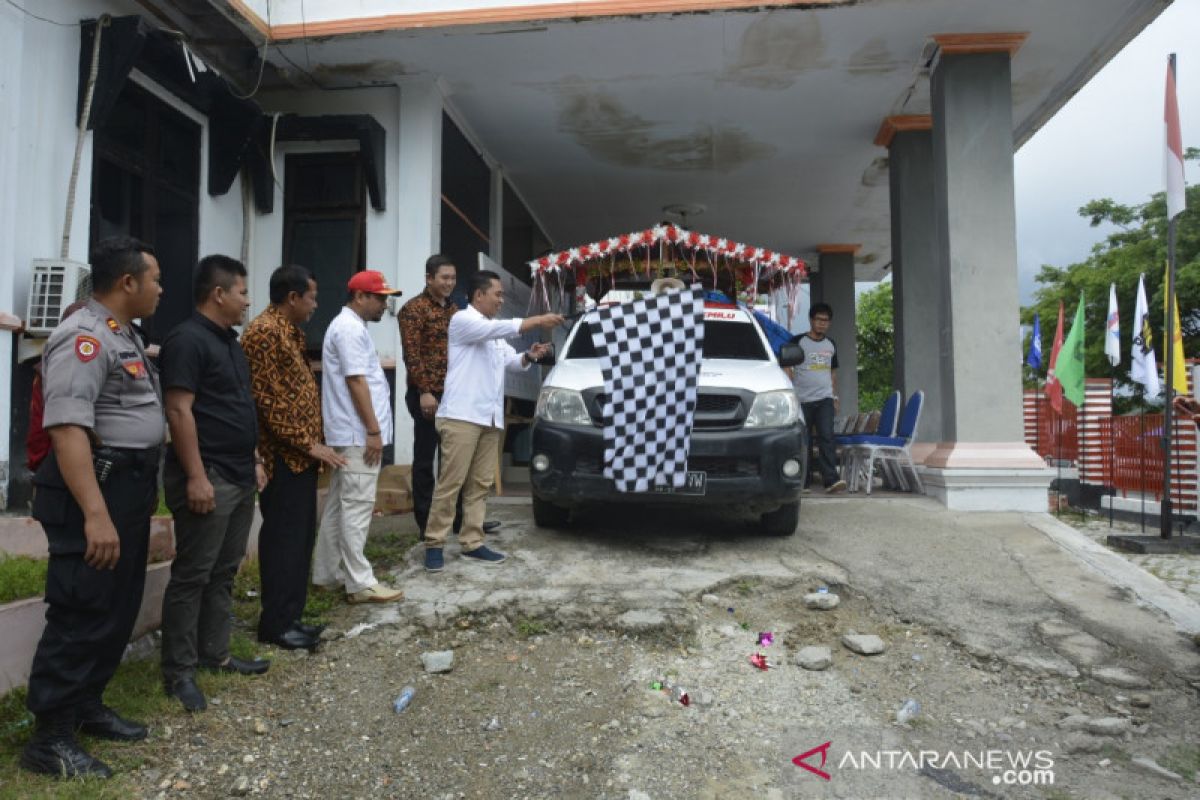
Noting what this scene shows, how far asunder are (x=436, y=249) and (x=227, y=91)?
7.27 feet

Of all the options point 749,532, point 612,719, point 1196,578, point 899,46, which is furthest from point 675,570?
point 899,46

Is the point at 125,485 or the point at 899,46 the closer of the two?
the point at 125,485

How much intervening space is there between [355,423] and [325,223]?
15.0 ft

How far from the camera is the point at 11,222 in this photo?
482cm

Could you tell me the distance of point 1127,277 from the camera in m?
24.0

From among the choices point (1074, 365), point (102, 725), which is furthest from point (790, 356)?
point (1074, 365)

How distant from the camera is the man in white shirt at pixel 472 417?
4.63 meters

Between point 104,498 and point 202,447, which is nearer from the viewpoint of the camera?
point 104,498

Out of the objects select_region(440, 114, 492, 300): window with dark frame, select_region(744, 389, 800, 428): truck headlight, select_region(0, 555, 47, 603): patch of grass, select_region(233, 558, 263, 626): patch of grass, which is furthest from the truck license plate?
select_region(440, 114, 492, 300): window with dark frame

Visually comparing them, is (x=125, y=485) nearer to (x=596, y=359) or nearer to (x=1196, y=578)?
(x=596, y=359)

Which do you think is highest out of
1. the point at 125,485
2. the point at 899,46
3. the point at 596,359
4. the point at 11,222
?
the point at 899,46

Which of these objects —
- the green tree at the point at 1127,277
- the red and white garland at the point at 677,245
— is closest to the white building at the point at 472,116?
the red and white garland at the point at 677,245

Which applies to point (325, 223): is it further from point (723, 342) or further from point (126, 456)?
point (126, 456)

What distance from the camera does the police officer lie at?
98.7 inches
